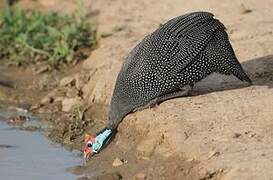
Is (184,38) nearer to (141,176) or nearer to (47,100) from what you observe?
(141,176)

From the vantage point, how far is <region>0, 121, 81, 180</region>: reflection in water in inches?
241

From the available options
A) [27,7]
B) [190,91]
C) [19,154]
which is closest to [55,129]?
[19,154]

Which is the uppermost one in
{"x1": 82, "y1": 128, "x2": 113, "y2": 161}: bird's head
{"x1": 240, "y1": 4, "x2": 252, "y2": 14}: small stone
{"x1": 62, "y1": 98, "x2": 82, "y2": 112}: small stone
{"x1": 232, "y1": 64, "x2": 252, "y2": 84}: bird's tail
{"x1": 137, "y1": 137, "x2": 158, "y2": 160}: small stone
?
{"x1": 232, "y1": 64, "x2": 252, "y2": 84}: bird's tail

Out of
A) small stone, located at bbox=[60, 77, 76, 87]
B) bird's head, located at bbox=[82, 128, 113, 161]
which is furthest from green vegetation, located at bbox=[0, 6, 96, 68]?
bird's head, located at bbox=[82, 128, 113, 161]

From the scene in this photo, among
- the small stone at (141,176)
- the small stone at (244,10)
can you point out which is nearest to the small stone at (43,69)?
the small stone at (244,10)

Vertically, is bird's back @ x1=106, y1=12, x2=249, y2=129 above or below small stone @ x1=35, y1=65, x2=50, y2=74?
above

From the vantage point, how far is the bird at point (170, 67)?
6.56m

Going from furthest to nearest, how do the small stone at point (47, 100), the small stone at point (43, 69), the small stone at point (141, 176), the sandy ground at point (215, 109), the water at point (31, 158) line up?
the small stone at point (43, 69), the small stone at point (47, 100), the water at point (31, 158), the small stone at point (141, 176), the sandy ground at point (215, 109)

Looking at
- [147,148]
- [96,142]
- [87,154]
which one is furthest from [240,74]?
[87,154]

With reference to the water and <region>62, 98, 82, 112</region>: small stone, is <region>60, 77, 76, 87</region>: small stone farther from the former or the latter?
the water

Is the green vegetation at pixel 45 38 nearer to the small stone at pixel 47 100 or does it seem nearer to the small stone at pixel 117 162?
the small stone at pixel 47 100

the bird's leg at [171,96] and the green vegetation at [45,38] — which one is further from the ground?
the bird's leg at [171,96]

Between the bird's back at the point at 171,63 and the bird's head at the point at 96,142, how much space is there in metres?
0.12

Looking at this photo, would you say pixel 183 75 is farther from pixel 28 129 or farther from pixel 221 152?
pixel 28 129
